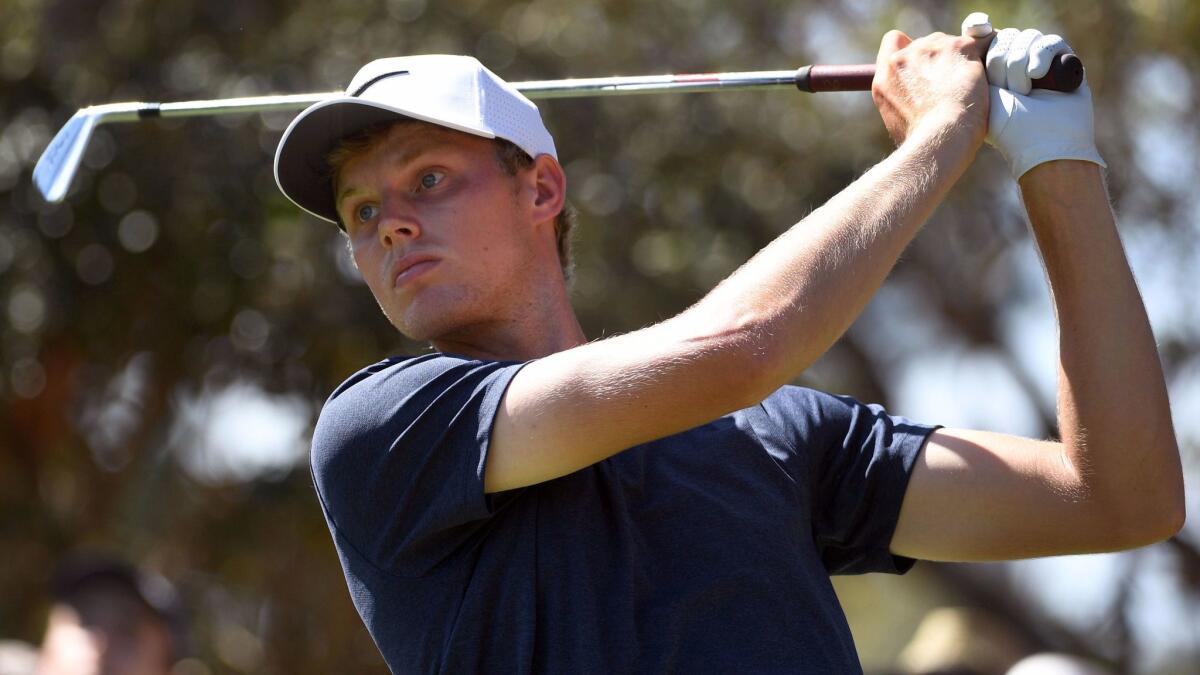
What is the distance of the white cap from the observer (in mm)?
2871

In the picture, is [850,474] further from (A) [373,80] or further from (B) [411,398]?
(A) [373,80]

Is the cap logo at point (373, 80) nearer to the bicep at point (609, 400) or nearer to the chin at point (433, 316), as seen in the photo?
the chin at point (433, 316)

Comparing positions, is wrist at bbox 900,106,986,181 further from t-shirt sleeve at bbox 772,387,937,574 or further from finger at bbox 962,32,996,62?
t-shirt sleeve at bbox 772,387,937,574

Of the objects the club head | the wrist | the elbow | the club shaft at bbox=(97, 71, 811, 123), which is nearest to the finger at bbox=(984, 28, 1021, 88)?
the wrist

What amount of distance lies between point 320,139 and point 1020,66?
128 cm

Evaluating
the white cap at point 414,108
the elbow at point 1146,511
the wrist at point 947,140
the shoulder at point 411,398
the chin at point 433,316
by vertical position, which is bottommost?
the elbow at point 1146,511

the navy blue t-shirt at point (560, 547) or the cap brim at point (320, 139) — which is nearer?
the navy blue t-shirt at point (560, 547)

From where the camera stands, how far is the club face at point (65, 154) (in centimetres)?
368

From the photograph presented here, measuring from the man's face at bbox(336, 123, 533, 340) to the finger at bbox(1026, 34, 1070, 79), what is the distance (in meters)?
0.97

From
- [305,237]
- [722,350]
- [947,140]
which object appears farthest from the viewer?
[305,237]

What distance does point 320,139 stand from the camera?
301 cm

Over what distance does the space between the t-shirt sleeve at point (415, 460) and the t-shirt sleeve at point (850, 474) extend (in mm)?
594

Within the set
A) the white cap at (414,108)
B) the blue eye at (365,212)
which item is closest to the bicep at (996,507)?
the white cap at (414,108)

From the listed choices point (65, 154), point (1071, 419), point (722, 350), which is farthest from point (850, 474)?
point (65, 154)
